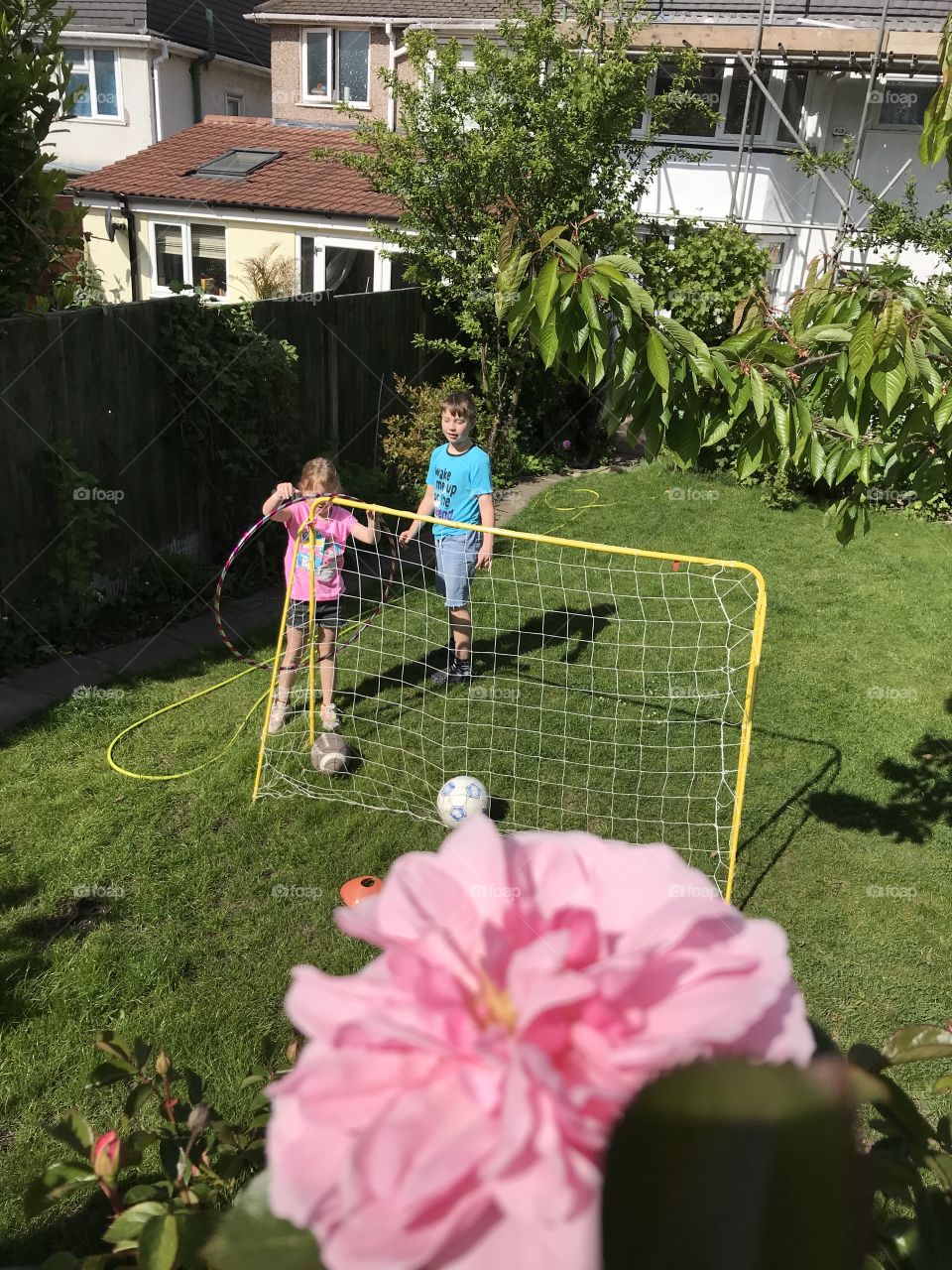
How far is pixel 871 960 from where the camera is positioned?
13.7 ft

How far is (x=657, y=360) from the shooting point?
257 centimetres

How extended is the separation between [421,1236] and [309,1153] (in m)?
0.06

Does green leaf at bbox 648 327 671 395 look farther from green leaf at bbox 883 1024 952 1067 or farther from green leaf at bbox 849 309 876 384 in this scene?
green leaf at bbox 883 1024 952 1067

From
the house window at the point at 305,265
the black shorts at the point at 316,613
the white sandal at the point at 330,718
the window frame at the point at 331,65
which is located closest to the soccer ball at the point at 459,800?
the white sandal at the point at 330,718

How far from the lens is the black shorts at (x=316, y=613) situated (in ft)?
18.3

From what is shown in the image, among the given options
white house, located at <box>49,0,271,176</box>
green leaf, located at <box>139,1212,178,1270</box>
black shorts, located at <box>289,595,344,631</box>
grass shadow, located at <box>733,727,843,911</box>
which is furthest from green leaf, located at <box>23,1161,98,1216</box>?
white house, located at <box>49,0,271,176</box>

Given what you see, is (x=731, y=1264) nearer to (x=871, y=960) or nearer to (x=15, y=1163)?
(x=15, y=1163)

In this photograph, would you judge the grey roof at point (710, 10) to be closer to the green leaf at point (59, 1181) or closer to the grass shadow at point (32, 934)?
the grass shadow at point (32, 934)

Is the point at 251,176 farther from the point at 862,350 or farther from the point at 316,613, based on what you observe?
the point at 862,350

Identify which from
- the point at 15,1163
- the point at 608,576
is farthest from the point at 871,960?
the point at 608,576

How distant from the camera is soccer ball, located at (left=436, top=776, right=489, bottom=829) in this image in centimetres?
466

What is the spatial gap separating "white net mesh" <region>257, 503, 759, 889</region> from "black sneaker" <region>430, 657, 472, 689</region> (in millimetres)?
47

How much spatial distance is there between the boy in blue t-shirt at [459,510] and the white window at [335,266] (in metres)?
11.5

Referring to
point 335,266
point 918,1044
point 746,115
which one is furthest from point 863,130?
point 918,1044
